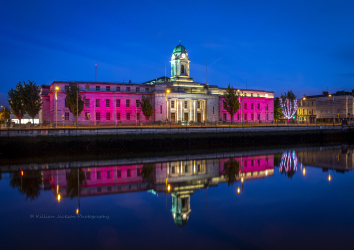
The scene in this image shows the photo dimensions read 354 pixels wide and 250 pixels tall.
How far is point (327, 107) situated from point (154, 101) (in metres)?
61.3

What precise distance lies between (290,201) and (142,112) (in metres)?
47.6

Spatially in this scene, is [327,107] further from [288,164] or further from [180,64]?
[288,164]

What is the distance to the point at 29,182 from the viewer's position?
21203 mm

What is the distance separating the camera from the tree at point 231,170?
22.9m

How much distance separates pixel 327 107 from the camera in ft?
312

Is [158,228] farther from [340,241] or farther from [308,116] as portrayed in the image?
[308,116]

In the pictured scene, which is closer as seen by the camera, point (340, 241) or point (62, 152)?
point (340, 241)

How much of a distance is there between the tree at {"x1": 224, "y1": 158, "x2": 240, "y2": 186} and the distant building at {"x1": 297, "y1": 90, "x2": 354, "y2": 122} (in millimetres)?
63277

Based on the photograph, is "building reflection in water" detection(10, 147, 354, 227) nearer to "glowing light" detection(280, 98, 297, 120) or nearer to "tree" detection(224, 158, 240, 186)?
"tree" detection(224, 158, 240, 186)

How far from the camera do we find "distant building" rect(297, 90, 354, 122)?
296 ft

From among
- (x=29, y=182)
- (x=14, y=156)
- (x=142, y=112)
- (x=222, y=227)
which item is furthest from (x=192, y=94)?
(x=222, y=227)

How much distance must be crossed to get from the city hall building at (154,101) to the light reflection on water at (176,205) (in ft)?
97.6

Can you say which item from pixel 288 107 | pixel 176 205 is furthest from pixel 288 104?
pixel 176 205

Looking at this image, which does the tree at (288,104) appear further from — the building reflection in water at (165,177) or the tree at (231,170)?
the tree at (231,170)
